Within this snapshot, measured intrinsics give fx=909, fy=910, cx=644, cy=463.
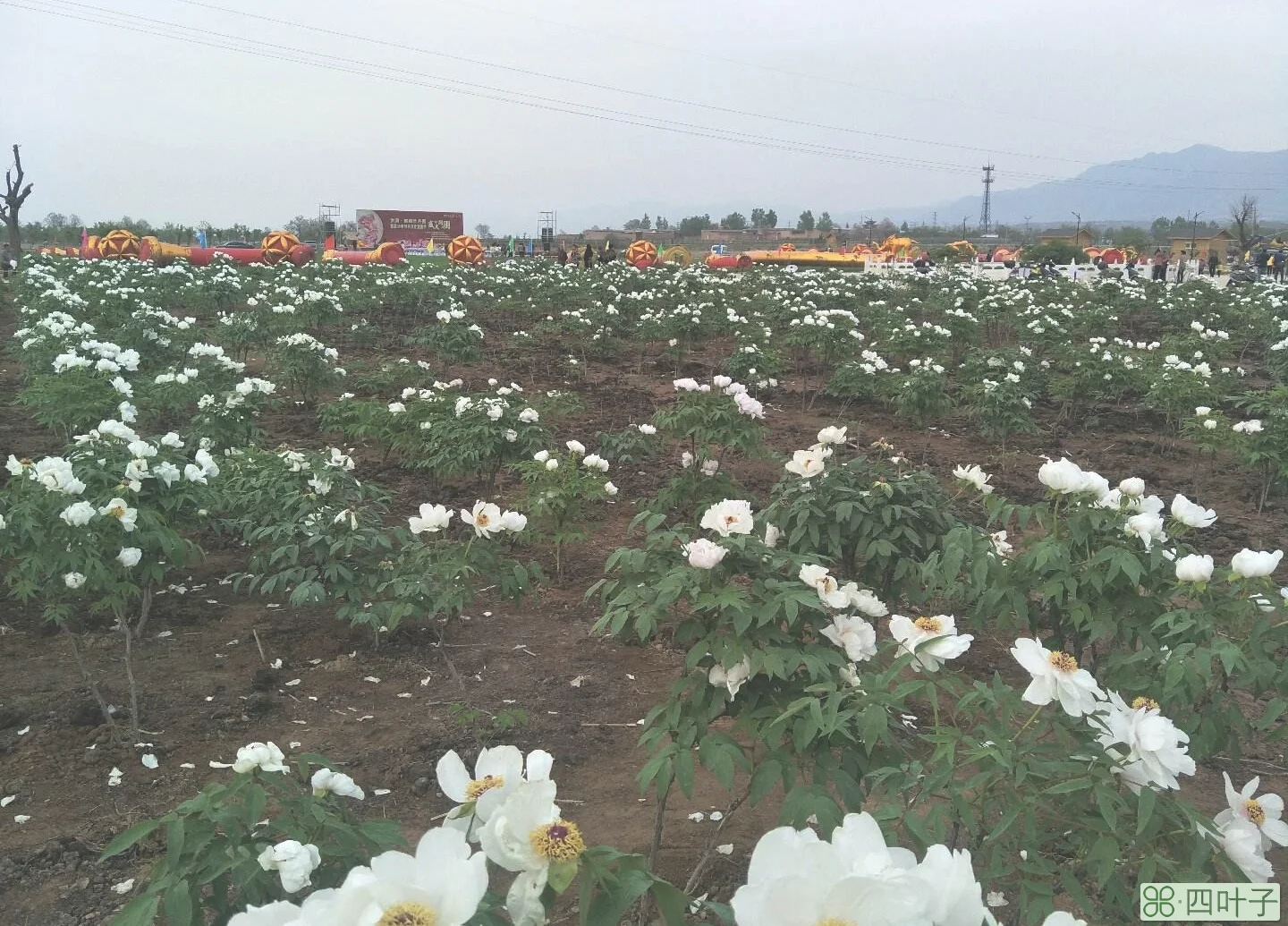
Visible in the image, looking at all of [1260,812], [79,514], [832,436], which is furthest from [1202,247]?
[79,514]

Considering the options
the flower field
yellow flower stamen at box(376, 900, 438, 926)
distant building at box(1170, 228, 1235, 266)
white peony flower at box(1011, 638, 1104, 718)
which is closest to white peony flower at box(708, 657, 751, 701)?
the flower field

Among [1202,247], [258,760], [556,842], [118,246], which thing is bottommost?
[258,760]

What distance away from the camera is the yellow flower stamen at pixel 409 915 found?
2.62 ft

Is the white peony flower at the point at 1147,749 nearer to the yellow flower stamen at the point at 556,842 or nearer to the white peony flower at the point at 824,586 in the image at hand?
the white peony flower at the point at 824,586

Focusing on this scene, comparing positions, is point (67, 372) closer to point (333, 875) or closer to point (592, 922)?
point (333, 875)

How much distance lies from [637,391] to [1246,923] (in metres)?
8.29

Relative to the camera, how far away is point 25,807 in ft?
9.46

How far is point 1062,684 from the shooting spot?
1.57m

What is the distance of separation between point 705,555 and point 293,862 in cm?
108

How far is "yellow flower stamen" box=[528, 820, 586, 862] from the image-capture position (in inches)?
37.4

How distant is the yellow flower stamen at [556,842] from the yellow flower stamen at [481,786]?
0.53ft

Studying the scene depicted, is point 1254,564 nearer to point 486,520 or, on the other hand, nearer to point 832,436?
point 832,436

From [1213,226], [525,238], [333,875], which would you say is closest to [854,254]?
[525,238]

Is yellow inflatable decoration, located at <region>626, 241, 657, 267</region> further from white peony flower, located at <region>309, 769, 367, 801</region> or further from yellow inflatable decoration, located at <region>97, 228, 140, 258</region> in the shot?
white peony flower, located at <region>309, 769, 367, 801</region>
